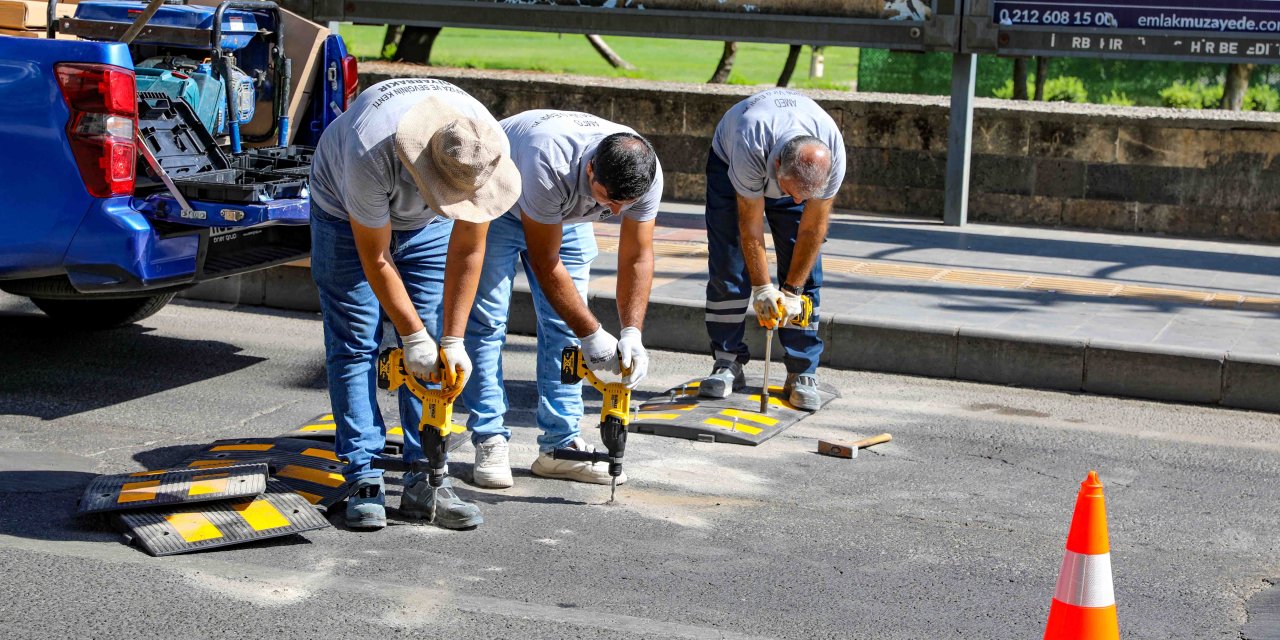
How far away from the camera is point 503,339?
5590mm

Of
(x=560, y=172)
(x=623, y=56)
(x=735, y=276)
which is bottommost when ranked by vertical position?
(x=735, y=276)

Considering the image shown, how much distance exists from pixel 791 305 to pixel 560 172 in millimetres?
1760

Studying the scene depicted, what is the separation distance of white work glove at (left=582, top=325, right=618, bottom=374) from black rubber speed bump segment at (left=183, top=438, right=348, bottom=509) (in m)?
Result: 0.93

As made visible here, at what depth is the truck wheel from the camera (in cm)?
786

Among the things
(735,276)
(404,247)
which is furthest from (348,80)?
(404,247)

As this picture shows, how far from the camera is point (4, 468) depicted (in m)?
5.50

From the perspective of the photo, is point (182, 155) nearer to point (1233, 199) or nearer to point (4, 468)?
point (4, 468)

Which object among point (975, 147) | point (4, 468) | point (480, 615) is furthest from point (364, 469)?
point (975, 147)

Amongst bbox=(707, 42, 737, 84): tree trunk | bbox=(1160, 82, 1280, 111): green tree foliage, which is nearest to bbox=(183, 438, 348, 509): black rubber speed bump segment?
bbox=(707, 42, 737, 84): tree trunk

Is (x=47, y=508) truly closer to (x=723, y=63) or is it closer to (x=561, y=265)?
(x=561, y=265)

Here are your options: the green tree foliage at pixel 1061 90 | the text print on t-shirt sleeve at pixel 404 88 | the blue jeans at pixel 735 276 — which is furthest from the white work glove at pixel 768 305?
the green tree foliage at pixel 1061 90

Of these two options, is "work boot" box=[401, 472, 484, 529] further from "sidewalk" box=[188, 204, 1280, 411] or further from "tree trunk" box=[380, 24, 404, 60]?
"tree trunk" box=[380, 24, 404, 60]

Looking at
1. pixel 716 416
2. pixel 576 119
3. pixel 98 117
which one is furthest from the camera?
pixel 716 416

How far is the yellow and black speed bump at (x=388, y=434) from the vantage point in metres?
5.91
